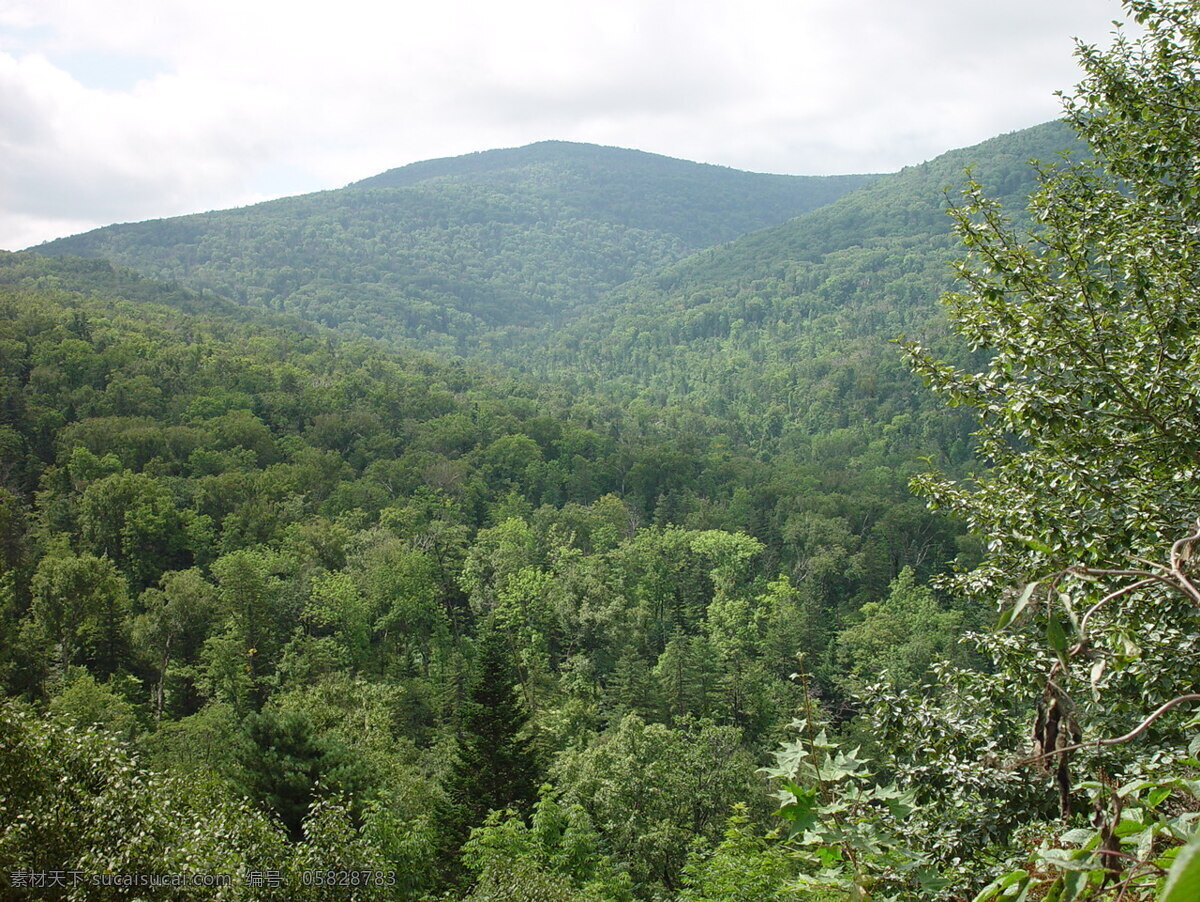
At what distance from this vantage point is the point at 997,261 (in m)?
7.05

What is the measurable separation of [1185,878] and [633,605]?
50.5 m

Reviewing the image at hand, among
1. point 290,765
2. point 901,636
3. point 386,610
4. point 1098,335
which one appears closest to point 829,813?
point 1098,335

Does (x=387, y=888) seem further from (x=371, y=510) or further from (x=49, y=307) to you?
(x=49, y=307)

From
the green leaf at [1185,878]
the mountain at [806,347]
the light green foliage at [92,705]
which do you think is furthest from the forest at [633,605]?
the mountain at [806,347]

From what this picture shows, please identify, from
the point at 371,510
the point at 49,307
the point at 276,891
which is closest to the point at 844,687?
the point at 371,510

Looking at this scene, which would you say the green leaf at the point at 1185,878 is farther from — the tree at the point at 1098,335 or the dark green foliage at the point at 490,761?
the dark green foliage at the point at 490,761

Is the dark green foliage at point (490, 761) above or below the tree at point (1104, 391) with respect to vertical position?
below

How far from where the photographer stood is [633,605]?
50.2m

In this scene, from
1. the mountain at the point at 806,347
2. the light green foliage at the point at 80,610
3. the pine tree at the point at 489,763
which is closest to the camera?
the pine tree at the point at 489,763

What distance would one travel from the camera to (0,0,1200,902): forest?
5098mm

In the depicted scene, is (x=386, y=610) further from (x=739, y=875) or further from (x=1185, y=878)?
(x=1185, y=878)

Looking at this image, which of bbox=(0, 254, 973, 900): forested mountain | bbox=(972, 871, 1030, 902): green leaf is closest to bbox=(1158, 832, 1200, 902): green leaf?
bbox=(972, 871, 1030, 902): green leaf

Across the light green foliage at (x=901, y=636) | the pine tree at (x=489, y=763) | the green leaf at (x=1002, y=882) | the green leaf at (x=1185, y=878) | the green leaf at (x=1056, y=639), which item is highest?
the green leaf at (x=1185, y=878)

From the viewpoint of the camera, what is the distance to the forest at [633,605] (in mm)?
5098
